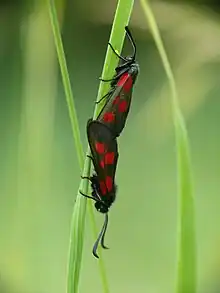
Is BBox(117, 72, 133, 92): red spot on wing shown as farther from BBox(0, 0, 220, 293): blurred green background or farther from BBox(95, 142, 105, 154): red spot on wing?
BBox(0, 0, 220, 293): blurred green background

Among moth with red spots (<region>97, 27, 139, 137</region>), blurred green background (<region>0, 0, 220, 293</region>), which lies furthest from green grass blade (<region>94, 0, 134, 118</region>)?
blurred green background (<region>0, 0, 220, 293</region>)

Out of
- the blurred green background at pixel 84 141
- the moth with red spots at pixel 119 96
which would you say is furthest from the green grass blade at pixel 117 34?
the blurred green background at pixel 84 141

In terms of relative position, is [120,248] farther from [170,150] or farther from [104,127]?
[104,127]

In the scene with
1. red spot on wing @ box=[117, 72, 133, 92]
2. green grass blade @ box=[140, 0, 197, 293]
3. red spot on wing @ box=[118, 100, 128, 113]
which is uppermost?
red spot on wing @ box=[117, 72, 133, 92]

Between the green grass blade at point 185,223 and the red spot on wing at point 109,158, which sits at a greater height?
the red spot on wing at point 109,158

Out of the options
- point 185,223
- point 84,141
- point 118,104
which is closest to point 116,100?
point 118,104

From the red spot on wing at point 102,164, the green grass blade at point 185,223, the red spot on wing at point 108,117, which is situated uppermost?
the red spot on wing at point 108,117

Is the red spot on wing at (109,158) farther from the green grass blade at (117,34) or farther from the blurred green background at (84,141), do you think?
the blurred green background at (84,141)
